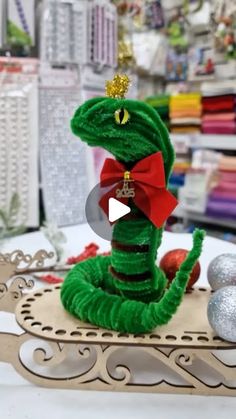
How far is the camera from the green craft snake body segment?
51cm

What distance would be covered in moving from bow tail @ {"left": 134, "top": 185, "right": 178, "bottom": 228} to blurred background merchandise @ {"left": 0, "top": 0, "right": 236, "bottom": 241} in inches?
20.5

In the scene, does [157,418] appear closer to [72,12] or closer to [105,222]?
[105,222]

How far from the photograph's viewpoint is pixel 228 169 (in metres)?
1.82

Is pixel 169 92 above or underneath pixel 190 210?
above

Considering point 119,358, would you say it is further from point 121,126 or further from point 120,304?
point 121,126

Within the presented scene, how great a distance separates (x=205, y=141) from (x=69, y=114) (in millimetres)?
714

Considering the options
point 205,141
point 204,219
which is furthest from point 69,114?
point 204,219

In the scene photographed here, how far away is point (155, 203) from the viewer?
54 cm

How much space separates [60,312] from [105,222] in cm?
13

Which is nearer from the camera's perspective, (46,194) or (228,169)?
(46,194)

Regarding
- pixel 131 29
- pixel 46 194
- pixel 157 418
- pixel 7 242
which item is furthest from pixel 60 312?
pixel 131 29

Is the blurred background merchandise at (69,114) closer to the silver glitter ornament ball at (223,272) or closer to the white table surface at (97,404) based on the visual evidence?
the silver glitter ornament ball at (223,272)

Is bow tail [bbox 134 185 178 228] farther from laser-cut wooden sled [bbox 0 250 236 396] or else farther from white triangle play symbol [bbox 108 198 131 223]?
laser-cut wooden sled [bbox 0 250 236 396]

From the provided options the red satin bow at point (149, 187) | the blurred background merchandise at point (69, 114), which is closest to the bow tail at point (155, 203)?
the red satin bow at point (149, 187)
